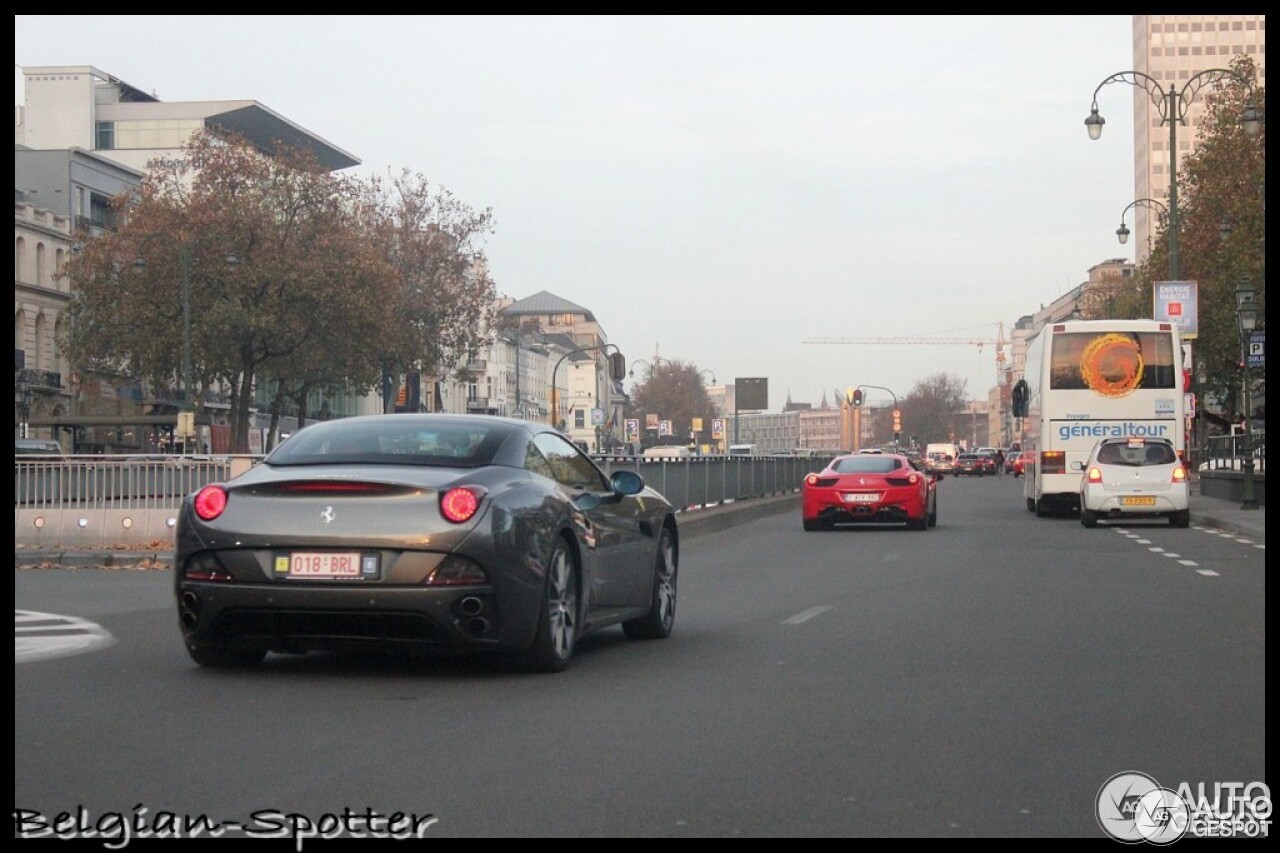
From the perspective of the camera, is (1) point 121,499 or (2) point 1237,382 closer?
(1) point 121,499

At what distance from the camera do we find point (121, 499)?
24.0 meters

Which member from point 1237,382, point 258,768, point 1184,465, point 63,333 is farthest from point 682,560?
point 63,333

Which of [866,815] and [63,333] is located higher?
[63,333]

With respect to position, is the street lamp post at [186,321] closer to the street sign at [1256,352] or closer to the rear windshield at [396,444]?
the street sign at [1256,352]

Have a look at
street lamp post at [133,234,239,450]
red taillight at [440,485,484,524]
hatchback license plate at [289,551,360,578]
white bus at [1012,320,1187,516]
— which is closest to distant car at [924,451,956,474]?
street lamp post at [133,234,239,450]

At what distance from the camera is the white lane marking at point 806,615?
13.4 metres

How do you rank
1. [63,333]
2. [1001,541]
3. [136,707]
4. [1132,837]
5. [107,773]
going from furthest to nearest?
[63,333], [1001,541], [136,707], [107,773], [1132,837]

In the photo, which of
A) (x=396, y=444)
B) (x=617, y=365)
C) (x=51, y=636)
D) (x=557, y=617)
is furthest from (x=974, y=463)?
(x=396, y=444)

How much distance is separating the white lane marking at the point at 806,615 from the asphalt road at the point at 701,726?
88 mm

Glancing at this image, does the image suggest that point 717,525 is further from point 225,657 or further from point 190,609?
point 190,609

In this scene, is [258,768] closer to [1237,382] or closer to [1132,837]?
[1132,837]

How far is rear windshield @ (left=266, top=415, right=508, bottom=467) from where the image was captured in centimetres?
988

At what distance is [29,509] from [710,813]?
1997cm

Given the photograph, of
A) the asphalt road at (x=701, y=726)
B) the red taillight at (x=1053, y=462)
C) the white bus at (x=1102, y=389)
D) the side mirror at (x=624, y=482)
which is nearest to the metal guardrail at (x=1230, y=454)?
the white bus at (x=1102, y=389)
